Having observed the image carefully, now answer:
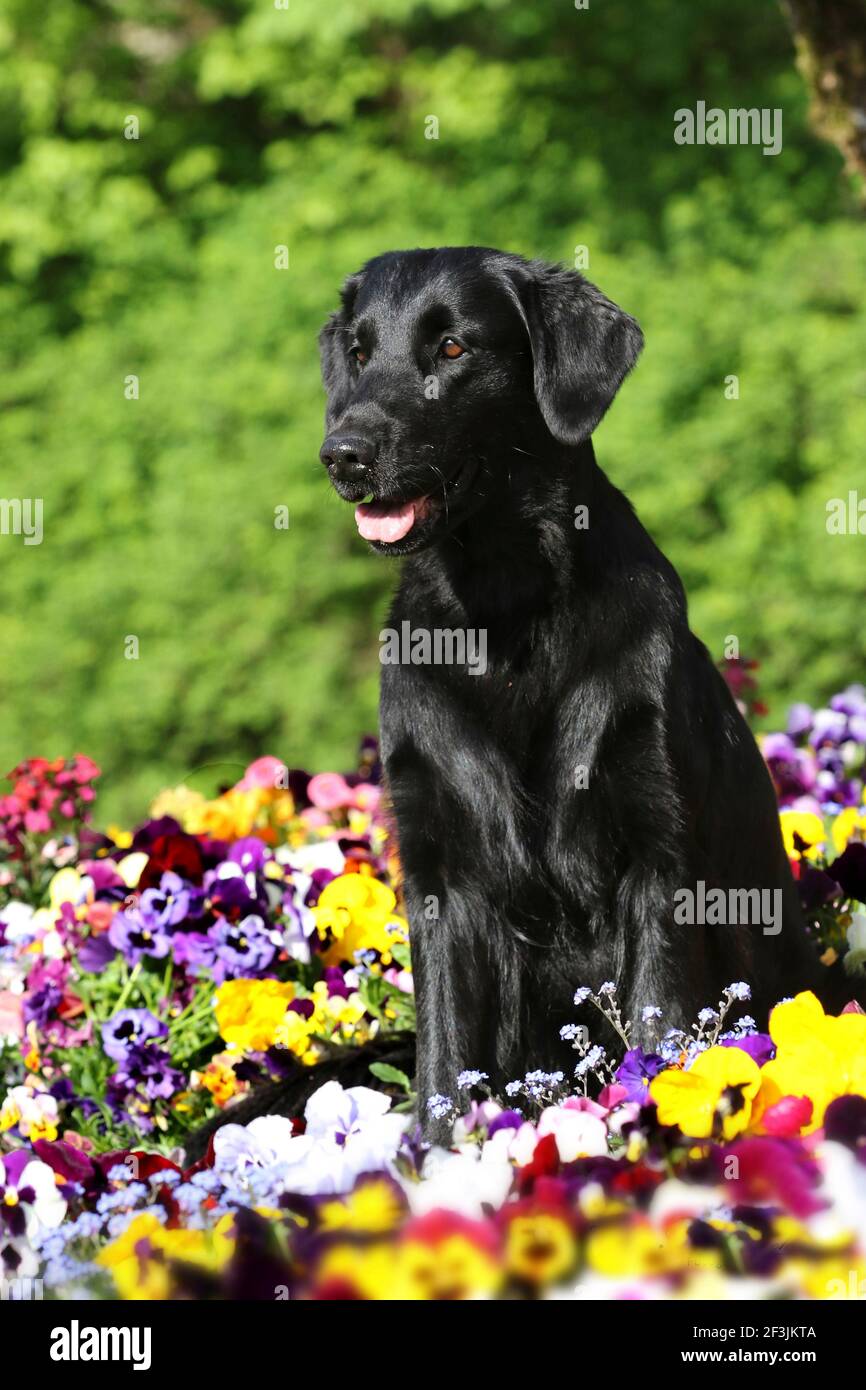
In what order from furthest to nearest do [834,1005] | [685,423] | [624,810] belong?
[685,423] → [834,1005] → [624,810]

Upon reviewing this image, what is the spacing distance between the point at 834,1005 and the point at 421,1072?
875 mm

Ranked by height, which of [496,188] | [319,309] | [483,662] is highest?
[496,188]

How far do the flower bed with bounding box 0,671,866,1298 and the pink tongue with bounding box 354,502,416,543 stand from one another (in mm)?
825

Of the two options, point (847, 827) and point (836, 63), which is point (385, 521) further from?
point (836, 63)

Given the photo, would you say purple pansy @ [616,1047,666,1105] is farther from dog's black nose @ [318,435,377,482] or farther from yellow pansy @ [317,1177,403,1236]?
dog's black nose @ [318,435,377,482]

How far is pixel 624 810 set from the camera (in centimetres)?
272

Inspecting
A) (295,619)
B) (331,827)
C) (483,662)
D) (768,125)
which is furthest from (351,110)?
(483,662)

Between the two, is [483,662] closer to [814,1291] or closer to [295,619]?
[814,1291]

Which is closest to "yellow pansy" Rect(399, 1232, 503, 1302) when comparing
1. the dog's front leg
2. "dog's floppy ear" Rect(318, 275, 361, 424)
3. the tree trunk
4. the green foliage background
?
the dog's front leg

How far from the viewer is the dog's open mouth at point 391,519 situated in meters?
2.74

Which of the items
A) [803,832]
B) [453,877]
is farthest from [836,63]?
[453,877]

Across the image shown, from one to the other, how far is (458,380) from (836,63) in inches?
88.3

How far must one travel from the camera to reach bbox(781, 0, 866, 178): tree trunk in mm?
4395

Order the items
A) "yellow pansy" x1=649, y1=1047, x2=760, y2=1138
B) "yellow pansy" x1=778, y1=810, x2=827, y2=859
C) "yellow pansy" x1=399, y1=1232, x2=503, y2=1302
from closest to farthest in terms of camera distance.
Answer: "yellow pansy" x1=399, y1=1232, x2=503, y2=1302 < "yellow pansy" x1=649, y1=1047, x2=760, y2=1138 < "yellow pansy" x1=778, y1=810, x2=827, y2=859
